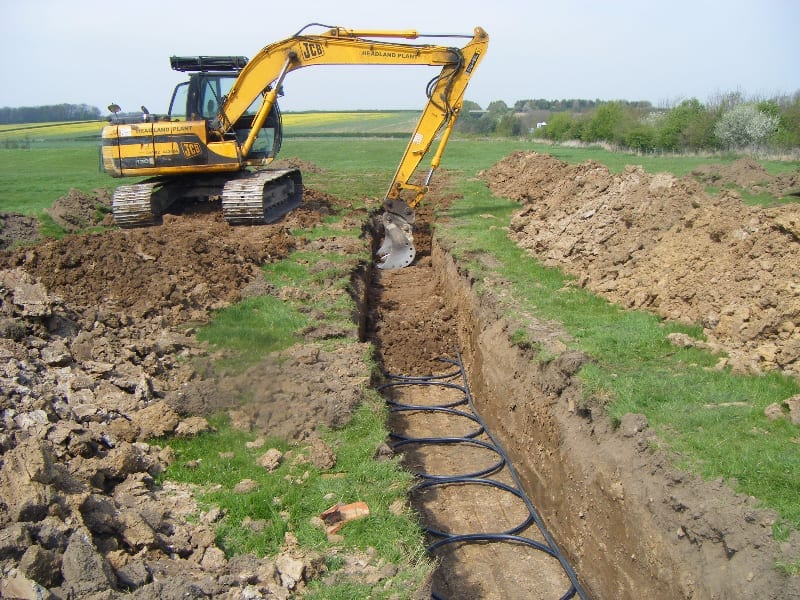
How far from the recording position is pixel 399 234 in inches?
600

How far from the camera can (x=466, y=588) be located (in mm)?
6023

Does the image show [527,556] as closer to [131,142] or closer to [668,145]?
[131,142]

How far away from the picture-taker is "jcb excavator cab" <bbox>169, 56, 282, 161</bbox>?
1495 cm

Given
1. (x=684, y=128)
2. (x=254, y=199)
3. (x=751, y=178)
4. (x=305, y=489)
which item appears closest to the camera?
(x=305, y=489)

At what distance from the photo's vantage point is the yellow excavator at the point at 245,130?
1394 centimetres

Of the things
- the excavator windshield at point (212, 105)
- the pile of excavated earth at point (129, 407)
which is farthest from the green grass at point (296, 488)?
the excavator windshield at point (212, 105)

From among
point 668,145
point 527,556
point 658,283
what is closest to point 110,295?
point 527,556

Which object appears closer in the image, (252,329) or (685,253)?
(252,329)

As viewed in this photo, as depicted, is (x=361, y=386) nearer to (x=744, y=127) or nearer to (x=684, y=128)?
(x=744, y=127)

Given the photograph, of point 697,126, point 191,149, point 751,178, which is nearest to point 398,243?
point 191,149

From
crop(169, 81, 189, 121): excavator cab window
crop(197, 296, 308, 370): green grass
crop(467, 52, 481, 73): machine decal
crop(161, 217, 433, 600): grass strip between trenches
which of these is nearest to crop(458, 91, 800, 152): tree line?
crop(467, 52, 481, 73): machine decal

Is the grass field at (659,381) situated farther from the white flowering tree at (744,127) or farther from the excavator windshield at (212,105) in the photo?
the white flowering tree at (744,127)

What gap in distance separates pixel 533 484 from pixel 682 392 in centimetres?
191

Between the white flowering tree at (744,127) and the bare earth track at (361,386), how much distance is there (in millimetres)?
25046
